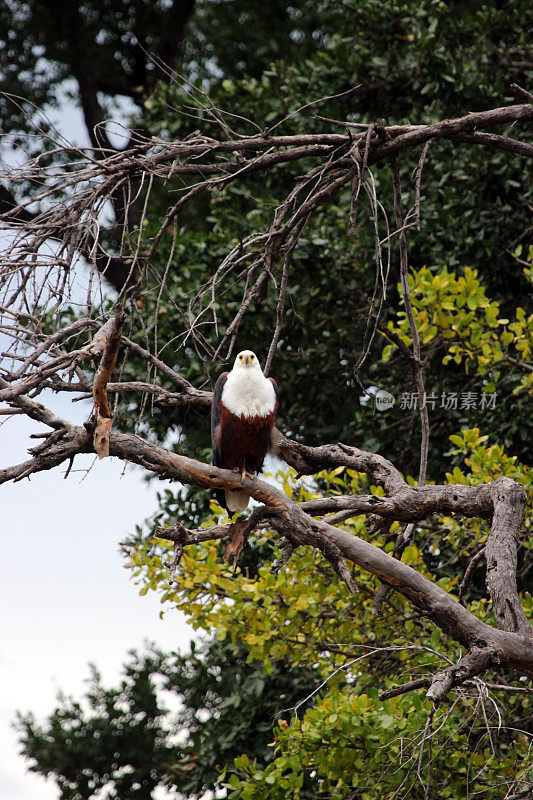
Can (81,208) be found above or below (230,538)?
above

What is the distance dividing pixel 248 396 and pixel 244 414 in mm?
75

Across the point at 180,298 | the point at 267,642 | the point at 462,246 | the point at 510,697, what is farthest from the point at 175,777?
the point at 462,246

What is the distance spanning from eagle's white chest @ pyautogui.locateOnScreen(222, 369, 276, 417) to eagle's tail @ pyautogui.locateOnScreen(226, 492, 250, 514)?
0.55 meters

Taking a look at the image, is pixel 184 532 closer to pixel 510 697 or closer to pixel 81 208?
pixel 81 208

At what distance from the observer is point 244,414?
3057 millimetres

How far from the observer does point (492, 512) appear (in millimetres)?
2971

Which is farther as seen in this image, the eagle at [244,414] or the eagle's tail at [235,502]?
the eagle's tail at [235,502]

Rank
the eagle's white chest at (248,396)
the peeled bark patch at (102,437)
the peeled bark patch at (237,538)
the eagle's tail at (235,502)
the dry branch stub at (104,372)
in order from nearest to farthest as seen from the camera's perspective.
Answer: the dry branch stub at (104,372) → the peeled bark patch at (102,437) → the peeled bark patch at (237,538) → the eagle's white chest at (248,396) → the eagle's tail at (235,502)

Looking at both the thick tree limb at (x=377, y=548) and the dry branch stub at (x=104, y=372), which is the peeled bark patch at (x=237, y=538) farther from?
the dry branch stub at (x=104, y=372)

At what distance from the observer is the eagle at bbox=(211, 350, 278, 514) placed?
307cm

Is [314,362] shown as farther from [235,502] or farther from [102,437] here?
[102,437]

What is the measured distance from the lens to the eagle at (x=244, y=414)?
10.1ft

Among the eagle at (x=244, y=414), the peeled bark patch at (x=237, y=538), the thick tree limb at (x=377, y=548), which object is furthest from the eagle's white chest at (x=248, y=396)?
the peeled bark patch at (x=237, y=538)

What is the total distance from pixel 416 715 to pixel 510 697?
1013 millimetres
